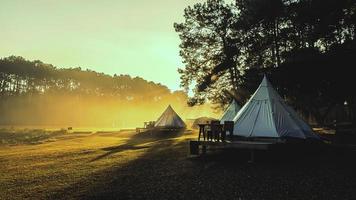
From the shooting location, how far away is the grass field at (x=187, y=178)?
1028 cm

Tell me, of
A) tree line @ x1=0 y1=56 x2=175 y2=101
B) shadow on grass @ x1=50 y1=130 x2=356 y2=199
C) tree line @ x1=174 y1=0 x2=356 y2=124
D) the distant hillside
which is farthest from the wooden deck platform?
tree line @ x1=0 y1=56 x2=175 y2=101

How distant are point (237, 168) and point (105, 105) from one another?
11665 centimetres

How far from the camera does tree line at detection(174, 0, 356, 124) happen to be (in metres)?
28.2

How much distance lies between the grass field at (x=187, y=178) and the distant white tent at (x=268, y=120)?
1165 mm

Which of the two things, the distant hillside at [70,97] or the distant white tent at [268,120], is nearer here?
the distant white tent at [268,120]

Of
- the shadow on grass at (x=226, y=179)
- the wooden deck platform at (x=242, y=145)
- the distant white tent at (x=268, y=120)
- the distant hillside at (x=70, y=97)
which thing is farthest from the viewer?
the distant hillside at (x=70, y=97)

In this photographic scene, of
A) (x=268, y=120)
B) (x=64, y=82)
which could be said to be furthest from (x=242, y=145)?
(x=64, y=82)

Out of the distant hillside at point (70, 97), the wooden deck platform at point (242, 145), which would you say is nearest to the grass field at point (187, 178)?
the wooden deck platform at point (242, 145)

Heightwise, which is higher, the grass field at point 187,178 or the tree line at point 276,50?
the tree line at point 276,50

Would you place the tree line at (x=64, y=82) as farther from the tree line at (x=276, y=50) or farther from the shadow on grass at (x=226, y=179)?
the shadow on grass at (x=226, y=179)

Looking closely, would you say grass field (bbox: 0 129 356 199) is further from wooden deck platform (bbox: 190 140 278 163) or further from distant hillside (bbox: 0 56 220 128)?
distant hillside (bbox: 0 56 220 128)

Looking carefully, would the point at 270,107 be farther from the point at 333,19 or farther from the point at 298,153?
the point at 333,19

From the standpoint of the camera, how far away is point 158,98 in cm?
14988

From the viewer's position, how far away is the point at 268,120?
57.7ft
